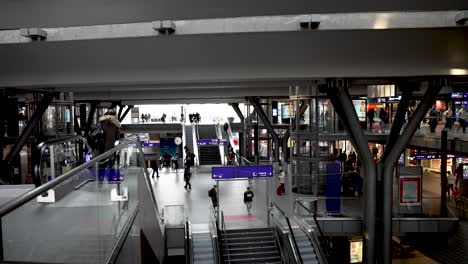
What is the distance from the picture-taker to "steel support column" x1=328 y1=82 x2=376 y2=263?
39.3 ft

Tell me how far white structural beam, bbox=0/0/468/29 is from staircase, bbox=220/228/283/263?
27.0 feet

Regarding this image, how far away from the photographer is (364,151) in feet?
41.6

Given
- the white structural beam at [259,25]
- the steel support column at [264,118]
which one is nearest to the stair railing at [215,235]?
the white structural beam at [259,25]

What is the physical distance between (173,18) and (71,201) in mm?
5912

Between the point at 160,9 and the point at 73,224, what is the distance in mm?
6098

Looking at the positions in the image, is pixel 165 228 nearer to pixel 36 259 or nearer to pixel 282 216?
pixel 282 216

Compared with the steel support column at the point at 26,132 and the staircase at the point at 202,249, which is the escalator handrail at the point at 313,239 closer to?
the staircase at the point at 202,249

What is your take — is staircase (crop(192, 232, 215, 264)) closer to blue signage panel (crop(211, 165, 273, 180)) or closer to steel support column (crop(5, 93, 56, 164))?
blue signage panel (crop(211, 165, 273, 180))

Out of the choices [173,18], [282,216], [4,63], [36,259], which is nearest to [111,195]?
[36,259]

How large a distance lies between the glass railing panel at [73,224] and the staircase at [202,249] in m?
8.96

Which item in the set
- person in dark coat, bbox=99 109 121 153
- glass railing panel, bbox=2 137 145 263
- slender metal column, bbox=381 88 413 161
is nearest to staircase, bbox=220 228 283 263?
slender metal column, bbox=381 88 413 161

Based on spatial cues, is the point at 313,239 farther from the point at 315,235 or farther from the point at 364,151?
the point at 364,151

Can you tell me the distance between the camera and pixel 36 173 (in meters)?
7.29

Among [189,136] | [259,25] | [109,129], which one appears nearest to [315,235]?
[259,25]
